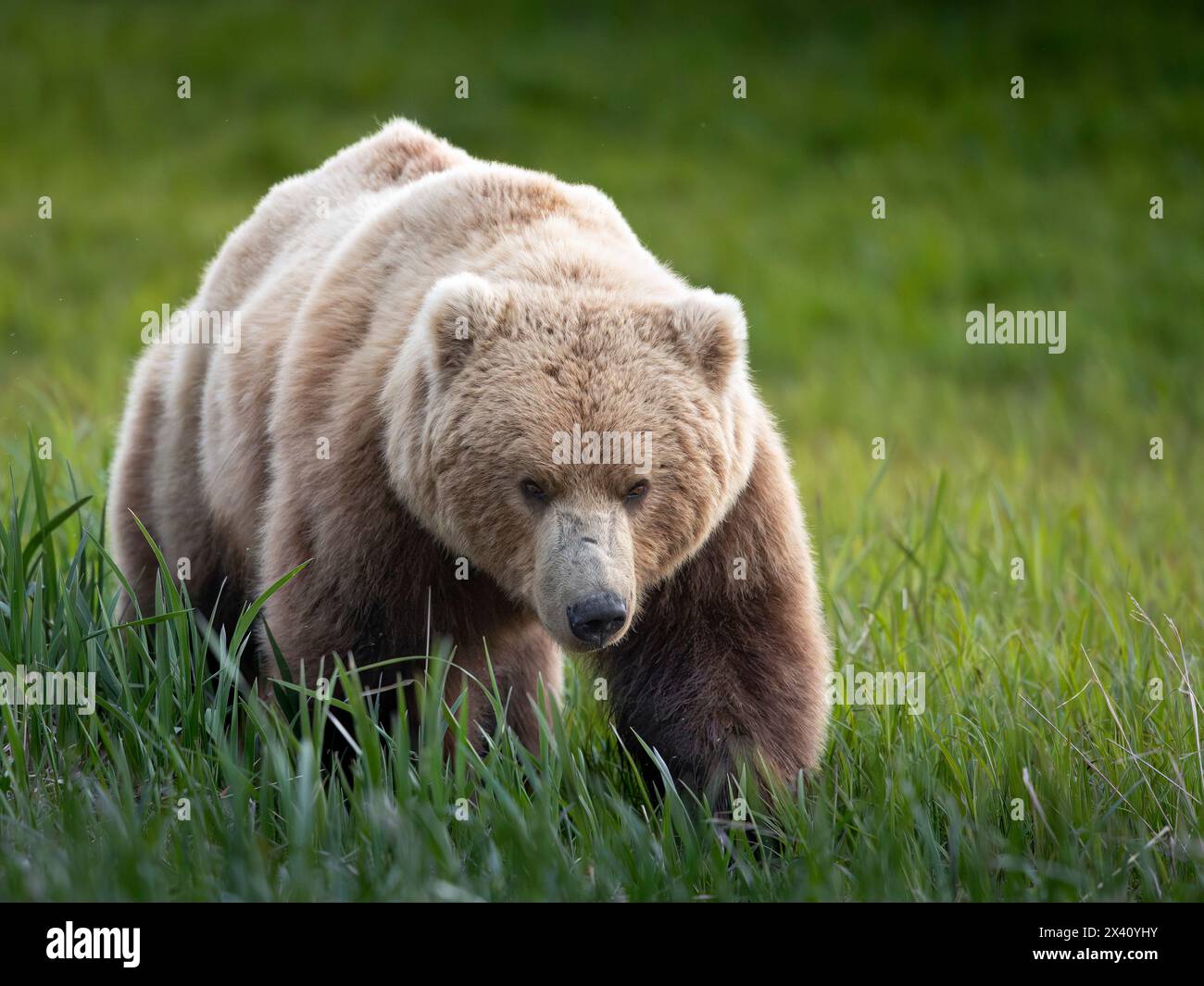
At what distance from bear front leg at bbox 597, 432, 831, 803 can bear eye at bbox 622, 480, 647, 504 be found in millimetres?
440

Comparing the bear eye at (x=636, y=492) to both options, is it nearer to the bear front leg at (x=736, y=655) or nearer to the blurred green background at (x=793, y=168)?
the bear front leg at (x=736, y=655)

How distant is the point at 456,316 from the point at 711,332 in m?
0.74

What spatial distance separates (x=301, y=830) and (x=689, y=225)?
12.9 m

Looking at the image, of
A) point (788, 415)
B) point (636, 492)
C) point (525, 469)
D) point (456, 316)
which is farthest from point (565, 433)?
point (788, 415)

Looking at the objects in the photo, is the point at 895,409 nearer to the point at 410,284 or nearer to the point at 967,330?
the point at 967,330

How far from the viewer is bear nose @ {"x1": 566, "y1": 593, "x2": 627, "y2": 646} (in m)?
3.69

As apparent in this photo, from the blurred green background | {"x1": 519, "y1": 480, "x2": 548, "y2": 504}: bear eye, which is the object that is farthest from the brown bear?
the blurred green background

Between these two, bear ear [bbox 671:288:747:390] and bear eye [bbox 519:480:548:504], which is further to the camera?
bear ear [bbox 671:288:747:390]

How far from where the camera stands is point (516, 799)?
385cm

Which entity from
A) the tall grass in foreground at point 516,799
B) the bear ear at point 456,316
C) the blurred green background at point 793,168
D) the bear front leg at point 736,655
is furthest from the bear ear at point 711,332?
the blurred green background at point 793,168

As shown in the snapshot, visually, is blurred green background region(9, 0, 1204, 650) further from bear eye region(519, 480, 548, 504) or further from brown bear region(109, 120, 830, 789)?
bear eye region(519, 480, 548, 504)

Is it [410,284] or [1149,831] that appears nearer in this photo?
[1149,831]
